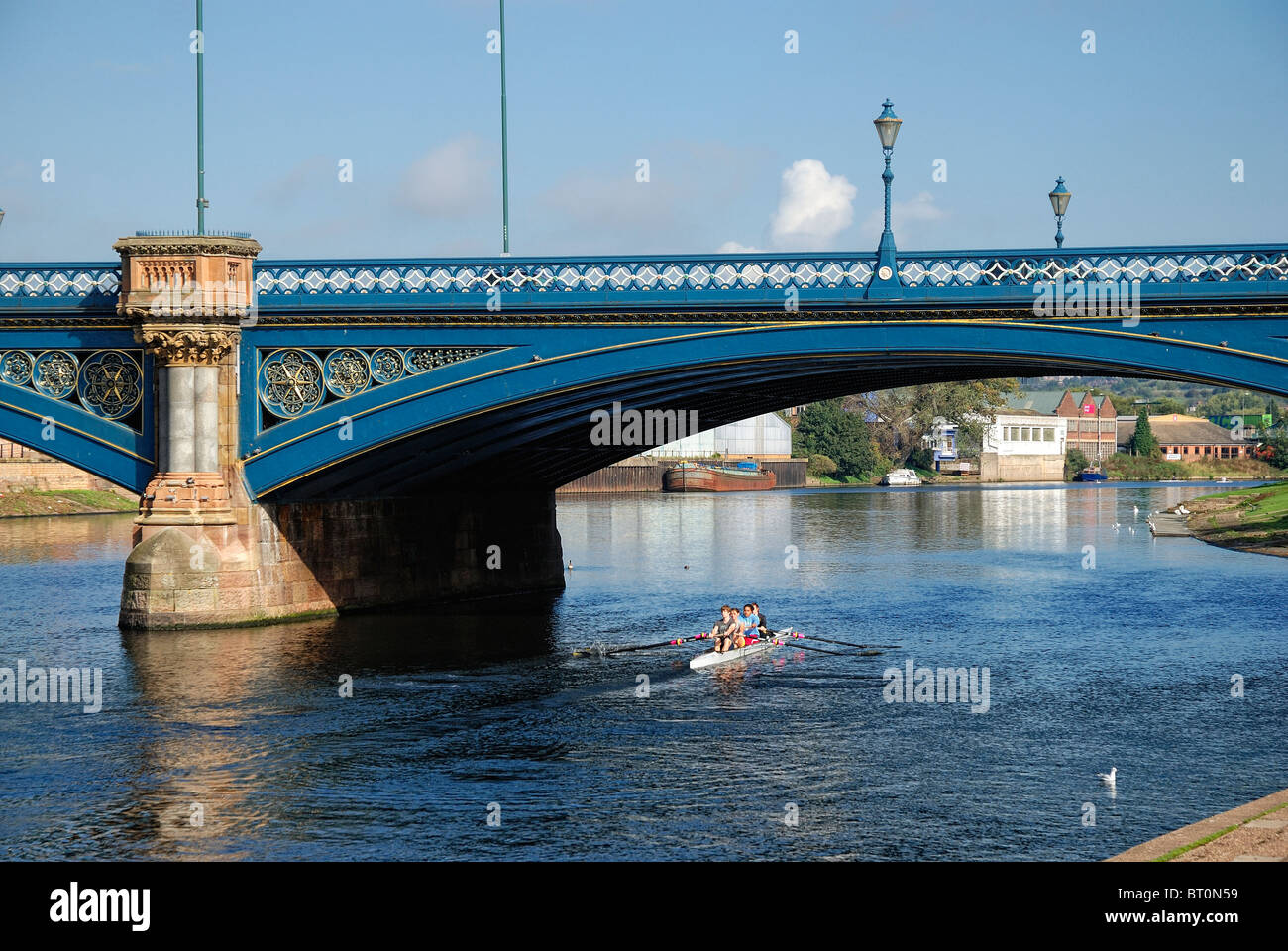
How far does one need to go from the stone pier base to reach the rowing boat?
1112cm

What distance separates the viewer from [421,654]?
123ft

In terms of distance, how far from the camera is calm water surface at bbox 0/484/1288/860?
22.1 meters

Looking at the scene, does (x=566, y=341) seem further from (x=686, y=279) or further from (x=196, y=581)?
(x=196, y=581)

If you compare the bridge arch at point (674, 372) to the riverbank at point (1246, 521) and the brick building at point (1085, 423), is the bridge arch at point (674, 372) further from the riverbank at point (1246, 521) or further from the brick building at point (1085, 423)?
the brick building at point (1085, 423)

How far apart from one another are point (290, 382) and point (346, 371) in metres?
1.59

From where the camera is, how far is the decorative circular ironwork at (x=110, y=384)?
39219mm

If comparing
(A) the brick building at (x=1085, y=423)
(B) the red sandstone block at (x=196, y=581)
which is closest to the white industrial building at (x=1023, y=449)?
(A) the brick building at (x=1085, y=423)

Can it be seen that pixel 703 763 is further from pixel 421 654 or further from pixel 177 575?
pixel 177 575

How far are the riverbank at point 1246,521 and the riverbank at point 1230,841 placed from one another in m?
51.5

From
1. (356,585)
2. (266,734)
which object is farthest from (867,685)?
(356,585)

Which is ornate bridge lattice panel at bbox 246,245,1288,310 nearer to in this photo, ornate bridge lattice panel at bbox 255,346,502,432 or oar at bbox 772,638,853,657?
ornate bridge lattice panel at bbox 255,346,502,432

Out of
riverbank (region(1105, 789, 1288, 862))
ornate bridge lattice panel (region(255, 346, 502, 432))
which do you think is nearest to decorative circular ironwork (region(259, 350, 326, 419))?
ornate bridge lattice panel (region(255, 346, 502, 432))

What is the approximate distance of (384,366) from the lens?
37.6 m
